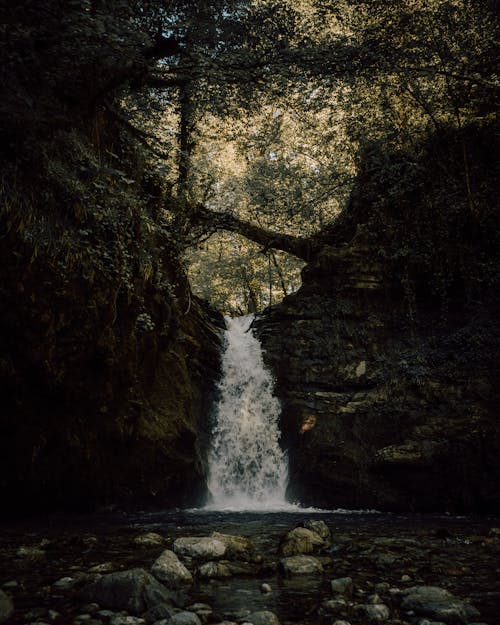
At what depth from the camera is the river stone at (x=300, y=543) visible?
5301 millimetres

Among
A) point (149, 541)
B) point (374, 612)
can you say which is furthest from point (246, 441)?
point (374, 612)

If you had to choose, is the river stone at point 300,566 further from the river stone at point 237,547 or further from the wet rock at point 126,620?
the wet rock at point 126,620

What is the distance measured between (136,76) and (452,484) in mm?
10378

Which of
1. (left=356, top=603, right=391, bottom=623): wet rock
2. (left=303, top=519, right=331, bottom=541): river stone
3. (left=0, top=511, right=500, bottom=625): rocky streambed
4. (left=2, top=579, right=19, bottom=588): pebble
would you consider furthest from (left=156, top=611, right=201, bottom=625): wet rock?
(left=303, top=519, right=331, bottom=541): river stone

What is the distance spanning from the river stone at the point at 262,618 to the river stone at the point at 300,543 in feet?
7.13

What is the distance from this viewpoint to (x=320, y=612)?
11.0 feet

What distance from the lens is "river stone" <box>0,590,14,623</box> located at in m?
3.04

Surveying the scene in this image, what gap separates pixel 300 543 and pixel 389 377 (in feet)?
23.9

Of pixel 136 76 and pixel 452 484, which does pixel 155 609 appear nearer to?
pixel 136 76

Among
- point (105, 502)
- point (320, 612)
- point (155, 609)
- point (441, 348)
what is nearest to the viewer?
point (155, 609)

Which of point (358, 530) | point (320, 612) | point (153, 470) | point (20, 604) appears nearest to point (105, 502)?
point (153, 470)

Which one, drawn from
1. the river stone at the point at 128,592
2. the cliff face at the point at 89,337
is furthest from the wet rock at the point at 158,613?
the cliff face at the point at 89,337

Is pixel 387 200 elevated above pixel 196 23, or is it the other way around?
pixel 196 23

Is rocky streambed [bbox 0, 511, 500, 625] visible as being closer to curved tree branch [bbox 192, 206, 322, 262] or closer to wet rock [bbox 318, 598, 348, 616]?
wet rock [bbox 318, 598, 348, 616]
